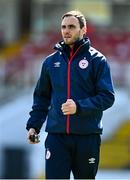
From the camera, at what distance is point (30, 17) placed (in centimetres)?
2206

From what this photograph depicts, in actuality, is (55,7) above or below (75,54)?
above

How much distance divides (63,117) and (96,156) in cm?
37

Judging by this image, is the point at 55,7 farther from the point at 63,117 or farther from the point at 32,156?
the point at 63,117

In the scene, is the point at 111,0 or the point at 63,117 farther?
the point at 111,0

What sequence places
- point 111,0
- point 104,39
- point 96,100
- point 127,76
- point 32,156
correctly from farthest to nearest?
point 111,0, point 104,39, point 127,76, point 32,156, point 96,100

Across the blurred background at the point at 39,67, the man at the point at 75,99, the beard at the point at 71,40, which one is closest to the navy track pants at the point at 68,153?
the man at the point at 75,99

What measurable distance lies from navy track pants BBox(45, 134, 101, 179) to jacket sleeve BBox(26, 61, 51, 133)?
191 mm

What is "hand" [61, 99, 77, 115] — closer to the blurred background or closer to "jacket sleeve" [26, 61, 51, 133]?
"jacket sleeve" [26, 61, 51, 133]

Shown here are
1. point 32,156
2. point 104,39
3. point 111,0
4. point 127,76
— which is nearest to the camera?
point 32,156

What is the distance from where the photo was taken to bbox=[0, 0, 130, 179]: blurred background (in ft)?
43.3

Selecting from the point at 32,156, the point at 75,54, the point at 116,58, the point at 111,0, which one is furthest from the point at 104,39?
the point at 75,54

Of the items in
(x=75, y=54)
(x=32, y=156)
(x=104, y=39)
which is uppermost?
(x=104, y=39)

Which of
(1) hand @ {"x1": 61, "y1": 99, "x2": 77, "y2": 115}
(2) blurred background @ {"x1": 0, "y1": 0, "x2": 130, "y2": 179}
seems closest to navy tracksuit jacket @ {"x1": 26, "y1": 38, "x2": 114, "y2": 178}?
(1) hand @ {"x1": 61, "y1": 99, "x2": 77, "y2": 115}

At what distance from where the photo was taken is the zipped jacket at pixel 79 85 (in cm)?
646
